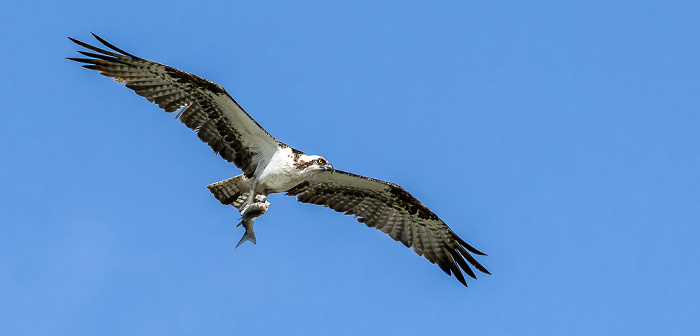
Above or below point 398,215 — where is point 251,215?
below

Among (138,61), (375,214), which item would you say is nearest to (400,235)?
(375,214)

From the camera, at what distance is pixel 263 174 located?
17.1 metres

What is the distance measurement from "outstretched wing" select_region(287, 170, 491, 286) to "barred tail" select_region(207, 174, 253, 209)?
4.04 ft

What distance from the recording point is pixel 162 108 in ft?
54.4

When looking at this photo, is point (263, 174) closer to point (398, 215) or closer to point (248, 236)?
point (248, 236)

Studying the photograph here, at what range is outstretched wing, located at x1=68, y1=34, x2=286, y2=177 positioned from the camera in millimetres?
16359

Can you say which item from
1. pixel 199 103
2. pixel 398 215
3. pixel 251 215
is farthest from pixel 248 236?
pixel 398 215

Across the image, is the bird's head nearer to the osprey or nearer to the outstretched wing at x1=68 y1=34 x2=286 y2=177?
the osprey

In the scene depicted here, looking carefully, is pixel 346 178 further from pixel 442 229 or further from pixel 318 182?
pixel 442 229

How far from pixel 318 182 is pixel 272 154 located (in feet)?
4.45

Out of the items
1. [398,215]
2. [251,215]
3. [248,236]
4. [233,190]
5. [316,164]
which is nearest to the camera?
[251,215]

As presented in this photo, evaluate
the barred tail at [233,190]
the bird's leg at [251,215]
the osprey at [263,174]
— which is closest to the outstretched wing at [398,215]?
the osprey at [263,174]

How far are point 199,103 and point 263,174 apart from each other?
5.36 feet

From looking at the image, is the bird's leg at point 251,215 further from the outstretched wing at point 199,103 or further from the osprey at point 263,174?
the outstretched wing at point 199,103
